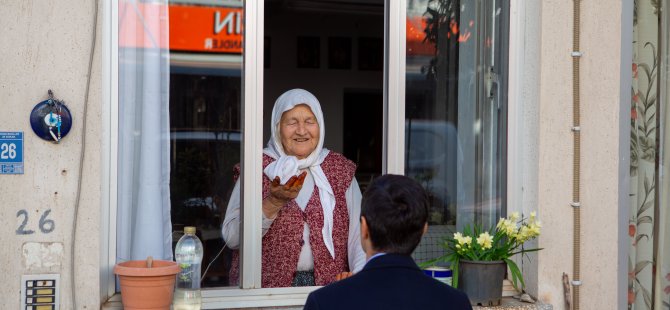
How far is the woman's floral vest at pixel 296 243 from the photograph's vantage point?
3.60m

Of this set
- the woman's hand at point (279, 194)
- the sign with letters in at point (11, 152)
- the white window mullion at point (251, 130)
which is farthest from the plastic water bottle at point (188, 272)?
the sign with letters in at point (11, 152)

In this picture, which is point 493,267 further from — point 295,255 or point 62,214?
point 62,214

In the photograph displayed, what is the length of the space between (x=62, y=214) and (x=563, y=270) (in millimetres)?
2061

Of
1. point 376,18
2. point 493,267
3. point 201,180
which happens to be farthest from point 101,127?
point 376,18

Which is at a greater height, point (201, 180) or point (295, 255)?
point (201, 180)

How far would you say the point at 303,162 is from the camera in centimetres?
378

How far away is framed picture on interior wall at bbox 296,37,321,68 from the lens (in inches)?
332

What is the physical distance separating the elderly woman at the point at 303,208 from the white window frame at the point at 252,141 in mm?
94

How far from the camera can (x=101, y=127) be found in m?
3.07

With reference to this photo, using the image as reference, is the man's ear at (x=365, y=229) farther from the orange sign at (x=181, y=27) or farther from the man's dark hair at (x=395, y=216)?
the orange sign at (x=181, y=27)

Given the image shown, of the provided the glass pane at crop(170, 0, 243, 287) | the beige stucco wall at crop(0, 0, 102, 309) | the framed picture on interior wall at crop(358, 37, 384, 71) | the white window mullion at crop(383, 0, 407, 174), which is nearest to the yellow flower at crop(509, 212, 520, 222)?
the white window mullion at crop(383, 0, 407, 174)

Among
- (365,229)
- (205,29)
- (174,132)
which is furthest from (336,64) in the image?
(365,229)

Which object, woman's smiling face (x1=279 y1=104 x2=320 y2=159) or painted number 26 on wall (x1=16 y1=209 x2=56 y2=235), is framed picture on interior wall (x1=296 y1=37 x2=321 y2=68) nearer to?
woman's smiling face (x1=279 y1=104 x2=320 y2=159)

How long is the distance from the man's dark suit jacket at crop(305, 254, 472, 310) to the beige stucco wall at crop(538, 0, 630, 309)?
1.79m
